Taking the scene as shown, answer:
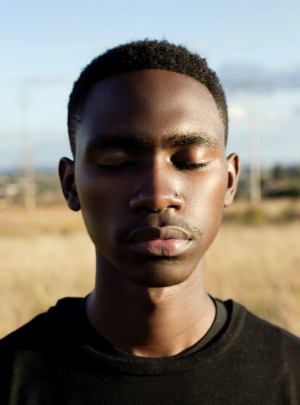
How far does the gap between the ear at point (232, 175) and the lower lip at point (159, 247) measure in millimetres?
636

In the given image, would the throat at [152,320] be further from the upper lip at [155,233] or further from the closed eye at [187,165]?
the closed eye at [187,165]

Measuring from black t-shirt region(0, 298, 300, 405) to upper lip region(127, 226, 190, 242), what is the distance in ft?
2.07

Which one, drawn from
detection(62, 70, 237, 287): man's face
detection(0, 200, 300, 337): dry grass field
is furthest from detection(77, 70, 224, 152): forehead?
detection(0, 200, 300, 337): dry grass field

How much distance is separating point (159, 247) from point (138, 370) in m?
0.64

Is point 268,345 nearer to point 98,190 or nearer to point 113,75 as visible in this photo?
point 98,190

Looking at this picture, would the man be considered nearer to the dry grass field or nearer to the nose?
the nose

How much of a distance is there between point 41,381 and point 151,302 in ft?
2.14

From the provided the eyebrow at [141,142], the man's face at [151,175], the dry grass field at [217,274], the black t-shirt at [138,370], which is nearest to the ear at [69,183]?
the man's face at [151,175]

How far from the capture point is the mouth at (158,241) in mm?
1693

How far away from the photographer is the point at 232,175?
2311 mm

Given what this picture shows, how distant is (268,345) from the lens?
84.0 inches

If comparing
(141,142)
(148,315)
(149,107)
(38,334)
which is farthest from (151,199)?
(38,334)

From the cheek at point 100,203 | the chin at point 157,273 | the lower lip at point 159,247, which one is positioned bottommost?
the chin at point 157,273

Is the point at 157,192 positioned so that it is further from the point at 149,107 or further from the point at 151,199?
the point at 149,107
